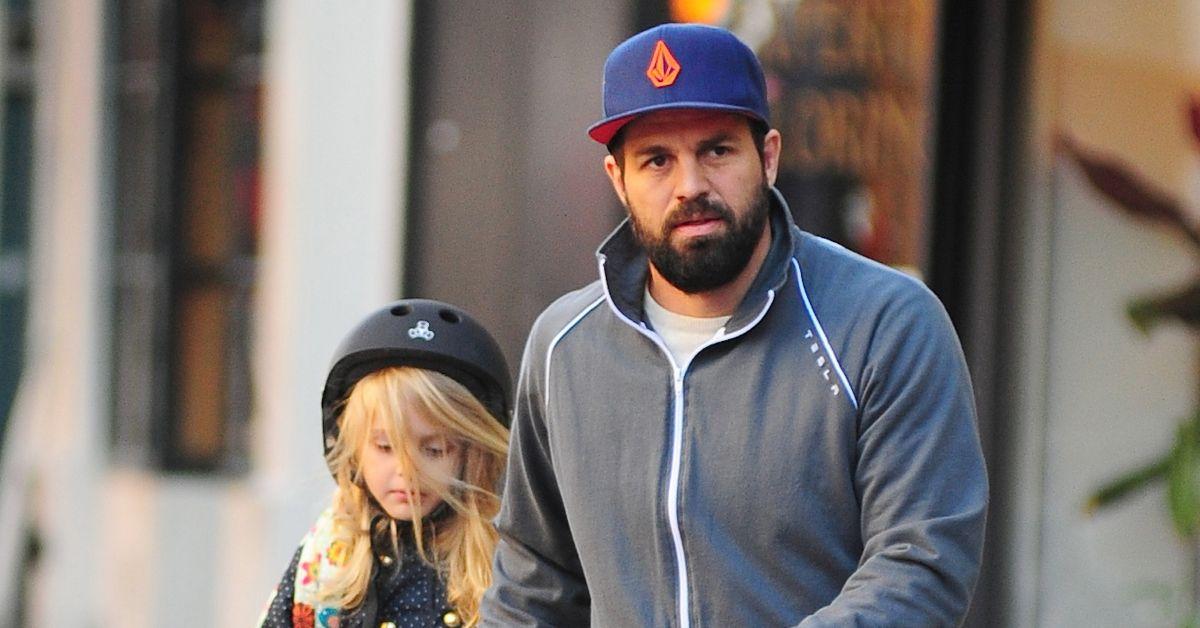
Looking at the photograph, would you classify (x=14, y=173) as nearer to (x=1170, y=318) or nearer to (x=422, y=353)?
(x=1170, y=318)

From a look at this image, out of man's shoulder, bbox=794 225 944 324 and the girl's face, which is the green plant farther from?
man's shoulder, bbox=794 225 944 324

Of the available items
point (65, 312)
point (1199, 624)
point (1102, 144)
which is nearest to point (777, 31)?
point (1102, 144)

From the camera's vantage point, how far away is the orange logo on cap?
318 centimetres

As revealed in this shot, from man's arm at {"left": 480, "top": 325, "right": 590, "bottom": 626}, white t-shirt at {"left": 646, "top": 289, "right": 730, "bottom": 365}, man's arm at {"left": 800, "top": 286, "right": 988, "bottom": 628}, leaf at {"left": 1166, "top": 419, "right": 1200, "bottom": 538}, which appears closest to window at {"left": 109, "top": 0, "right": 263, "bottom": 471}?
leaf at {"left": 1166, "top": 419, "right": 1200, "bottom": 538}

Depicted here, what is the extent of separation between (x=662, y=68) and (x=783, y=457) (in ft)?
1.95

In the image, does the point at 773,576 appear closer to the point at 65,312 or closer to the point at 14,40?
Result: the point at 65,312

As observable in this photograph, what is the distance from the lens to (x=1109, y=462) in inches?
243

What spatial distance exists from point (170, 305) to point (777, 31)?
444 cm

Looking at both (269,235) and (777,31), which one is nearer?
(777,31)

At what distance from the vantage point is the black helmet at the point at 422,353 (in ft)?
→ 13.6

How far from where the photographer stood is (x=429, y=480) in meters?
4.07

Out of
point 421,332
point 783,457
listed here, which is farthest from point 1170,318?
point 783,457

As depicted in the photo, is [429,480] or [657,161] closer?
[657,161]

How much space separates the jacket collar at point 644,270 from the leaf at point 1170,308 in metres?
2.93
